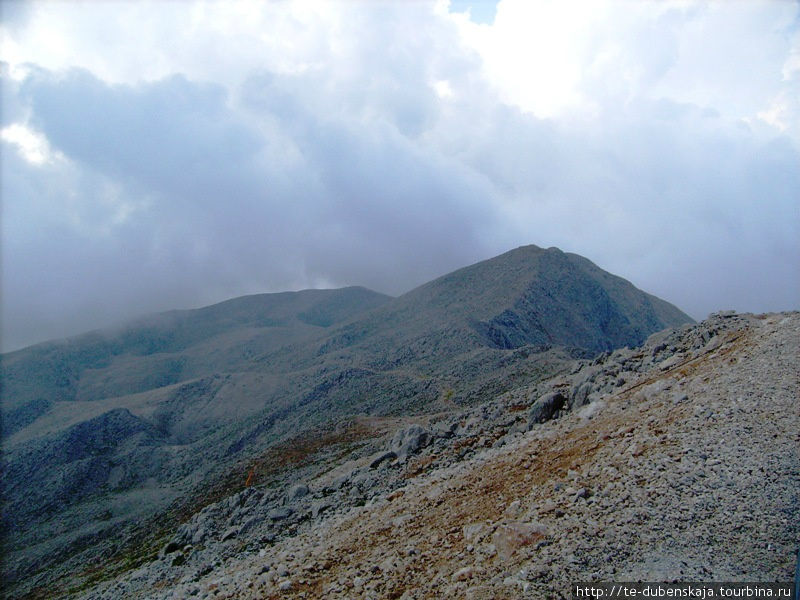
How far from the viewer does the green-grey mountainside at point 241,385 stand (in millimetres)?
62056

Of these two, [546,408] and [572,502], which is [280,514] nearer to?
[546,408]

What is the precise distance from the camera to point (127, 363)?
17375cm

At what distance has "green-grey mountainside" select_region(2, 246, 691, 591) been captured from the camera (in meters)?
62.1

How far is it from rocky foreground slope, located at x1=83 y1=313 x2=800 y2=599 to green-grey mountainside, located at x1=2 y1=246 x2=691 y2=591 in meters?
32.5

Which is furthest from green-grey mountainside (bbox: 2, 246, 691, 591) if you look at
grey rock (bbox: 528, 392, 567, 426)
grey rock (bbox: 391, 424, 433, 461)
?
grey rock (bbox: 528, 392, 567, 426)

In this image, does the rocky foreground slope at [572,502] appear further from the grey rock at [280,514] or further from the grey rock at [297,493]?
the grey rock at [297,493]

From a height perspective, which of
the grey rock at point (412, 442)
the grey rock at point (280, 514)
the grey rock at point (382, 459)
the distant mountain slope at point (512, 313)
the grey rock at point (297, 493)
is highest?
the distant mountain slope at point (512, 313)

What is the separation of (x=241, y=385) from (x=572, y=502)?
3973 inches

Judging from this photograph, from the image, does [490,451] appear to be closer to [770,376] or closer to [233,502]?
[770,376]

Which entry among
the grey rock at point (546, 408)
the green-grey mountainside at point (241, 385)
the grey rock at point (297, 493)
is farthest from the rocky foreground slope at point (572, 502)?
the green-grey mountainside at point (241, 385)

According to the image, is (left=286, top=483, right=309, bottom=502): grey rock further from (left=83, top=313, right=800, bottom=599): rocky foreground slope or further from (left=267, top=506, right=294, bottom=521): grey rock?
(left=267, top=506, right=294, bottom=521): grey rock

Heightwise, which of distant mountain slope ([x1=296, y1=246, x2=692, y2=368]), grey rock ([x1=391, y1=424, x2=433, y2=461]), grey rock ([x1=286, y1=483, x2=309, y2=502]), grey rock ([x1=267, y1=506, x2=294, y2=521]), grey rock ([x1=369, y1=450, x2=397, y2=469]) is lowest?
grey rock ([x1=267, y1=506, x2=294, y2=521])

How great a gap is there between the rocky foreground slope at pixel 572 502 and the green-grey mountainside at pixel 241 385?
106 feet

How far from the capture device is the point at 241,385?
347ft
